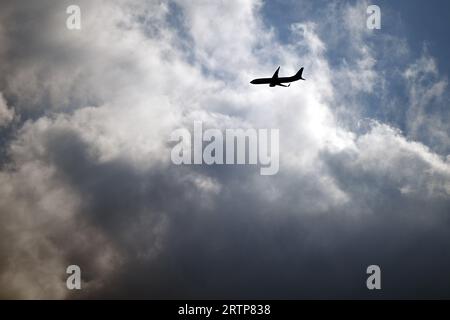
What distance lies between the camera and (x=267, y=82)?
95812mm
